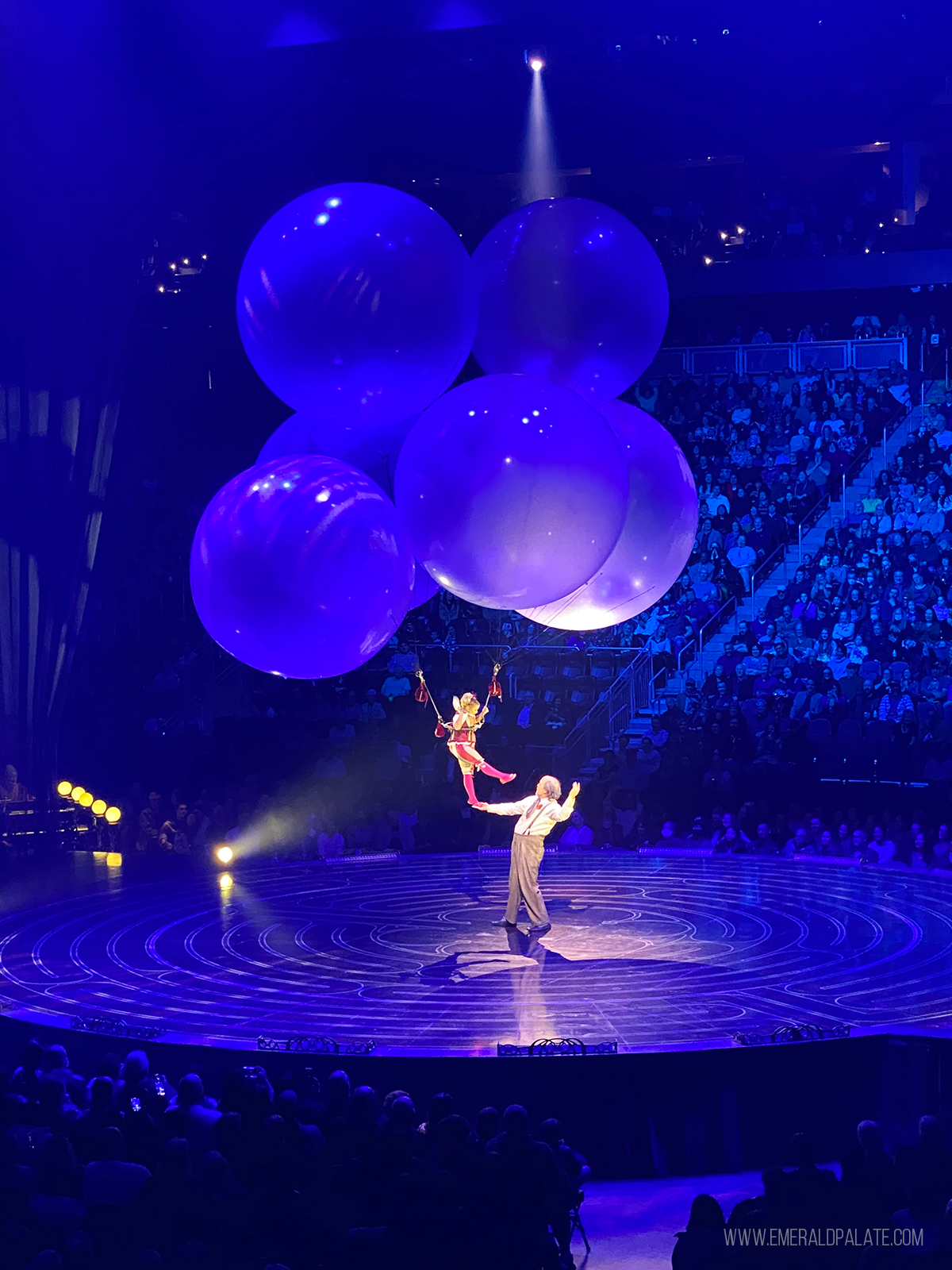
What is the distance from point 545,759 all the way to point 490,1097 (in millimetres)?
9282

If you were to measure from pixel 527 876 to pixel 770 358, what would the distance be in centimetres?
1196

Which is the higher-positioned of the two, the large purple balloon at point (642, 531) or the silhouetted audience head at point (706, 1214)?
the large purple balloon at point (642, 531)

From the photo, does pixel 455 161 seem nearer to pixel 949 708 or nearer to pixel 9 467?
pixel 9 467

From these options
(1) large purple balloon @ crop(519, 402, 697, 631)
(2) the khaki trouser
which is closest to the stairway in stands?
(2) the khaki trouser

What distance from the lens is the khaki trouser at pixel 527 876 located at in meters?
12.1

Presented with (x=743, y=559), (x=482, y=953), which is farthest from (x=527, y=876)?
(x=743, y=559)

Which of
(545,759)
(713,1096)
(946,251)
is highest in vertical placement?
(946,251)

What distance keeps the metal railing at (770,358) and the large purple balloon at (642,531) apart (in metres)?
13.3

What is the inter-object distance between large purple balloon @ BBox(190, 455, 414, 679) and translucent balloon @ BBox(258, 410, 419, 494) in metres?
0.50

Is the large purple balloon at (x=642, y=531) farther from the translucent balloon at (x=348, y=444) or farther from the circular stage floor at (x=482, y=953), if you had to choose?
the circular stage floor at (x=482, y=953)

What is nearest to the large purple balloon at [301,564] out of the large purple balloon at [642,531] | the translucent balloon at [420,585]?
the translucent balloon at [420,585]

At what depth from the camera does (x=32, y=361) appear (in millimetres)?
14898

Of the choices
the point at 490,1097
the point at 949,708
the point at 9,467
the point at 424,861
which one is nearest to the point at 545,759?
the point at 424,861

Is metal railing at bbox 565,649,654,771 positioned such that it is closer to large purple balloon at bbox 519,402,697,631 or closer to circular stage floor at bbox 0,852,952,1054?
circular stage floor at bbox 0,852,952,1054
